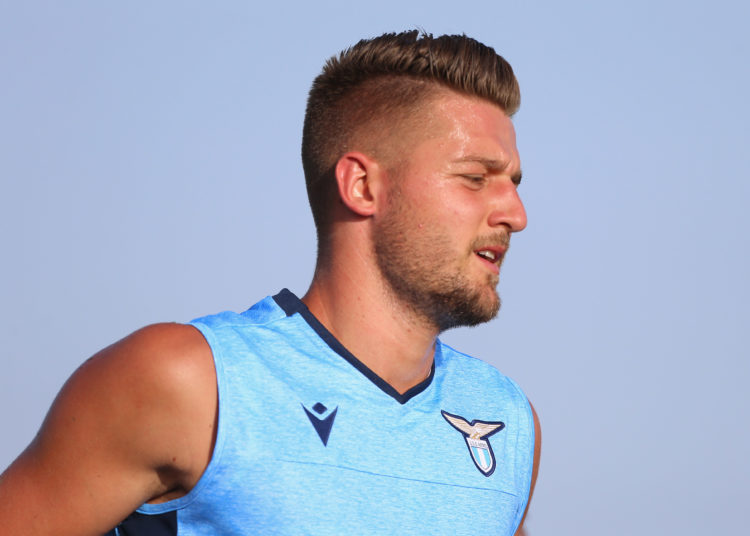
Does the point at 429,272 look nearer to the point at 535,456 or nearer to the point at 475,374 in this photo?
the point at 475,374

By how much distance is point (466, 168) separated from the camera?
3805 mm

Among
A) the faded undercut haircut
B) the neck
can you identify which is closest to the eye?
the faded undercut haircut

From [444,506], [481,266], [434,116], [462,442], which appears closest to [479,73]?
[434,116]

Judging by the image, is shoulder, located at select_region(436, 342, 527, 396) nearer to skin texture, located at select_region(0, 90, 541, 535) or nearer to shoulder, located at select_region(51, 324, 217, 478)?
Answer: skin texture, located at select_region(0, 90, 541, 535)

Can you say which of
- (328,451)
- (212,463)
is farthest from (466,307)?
(212,463)

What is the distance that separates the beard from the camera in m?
3.75

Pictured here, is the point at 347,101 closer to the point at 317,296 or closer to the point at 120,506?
the point at 317,296

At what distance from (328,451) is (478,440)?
83 centimetres

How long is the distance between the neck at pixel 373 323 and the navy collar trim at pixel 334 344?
4cm

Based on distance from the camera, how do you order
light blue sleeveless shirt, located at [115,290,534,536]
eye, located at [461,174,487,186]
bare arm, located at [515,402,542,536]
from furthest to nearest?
bare arm, located at [515,402,542,536] < eye, located at [461,174,487,186] < light blue sleeveless shirt, located at [115,290,534,536]

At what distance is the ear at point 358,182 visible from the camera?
3916 mm

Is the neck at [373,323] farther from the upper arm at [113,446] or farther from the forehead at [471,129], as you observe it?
the upper arm at [113,446]

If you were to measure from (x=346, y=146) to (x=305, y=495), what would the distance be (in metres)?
1.58

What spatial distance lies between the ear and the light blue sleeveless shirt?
482 millimetres
